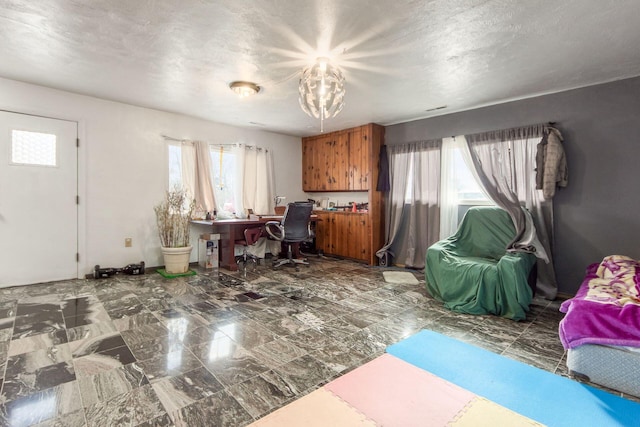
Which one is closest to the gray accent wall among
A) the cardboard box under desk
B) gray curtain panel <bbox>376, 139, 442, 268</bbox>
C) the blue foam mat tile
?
gray curtain panel <bbox>376, 139, 442, 268</bbox>

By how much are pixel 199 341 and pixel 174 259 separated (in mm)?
2253

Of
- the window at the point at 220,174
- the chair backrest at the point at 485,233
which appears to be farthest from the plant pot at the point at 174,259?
the chair backrest at the point at 485,233

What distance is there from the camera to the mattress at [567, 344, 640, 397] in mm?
1757

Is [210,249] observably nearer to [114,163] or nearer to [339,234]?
[114,163]

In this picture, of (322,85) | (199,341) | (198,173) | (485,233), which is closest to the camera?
(199,341)

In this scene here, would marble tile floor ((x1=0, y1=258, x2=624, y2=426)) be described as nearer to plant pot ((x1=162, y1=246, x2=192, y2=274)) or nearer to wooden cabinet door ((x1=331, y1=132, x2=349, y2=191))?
plant pot ((x1=162, y1=246, x2=192, y2=274))

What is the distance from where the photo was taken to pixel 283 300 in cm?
330

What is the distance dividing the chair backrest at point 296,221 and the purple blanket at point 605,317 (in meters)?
3.25

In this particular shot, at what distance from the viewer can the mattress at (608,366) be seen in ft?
5.76

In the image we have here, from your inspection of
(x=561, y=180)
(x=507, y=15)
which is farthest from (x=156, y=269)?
(x=561, y=180)

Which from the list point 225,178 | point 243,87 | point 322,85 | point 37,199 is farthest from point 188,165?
point 322,85

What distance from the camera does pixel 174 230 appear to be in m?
4.43

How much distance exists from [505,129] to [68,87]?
5501 millimetres

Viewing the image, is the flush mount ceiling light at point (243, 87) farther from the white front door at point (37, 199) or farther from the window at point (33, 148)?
the window at point (33, 148)
